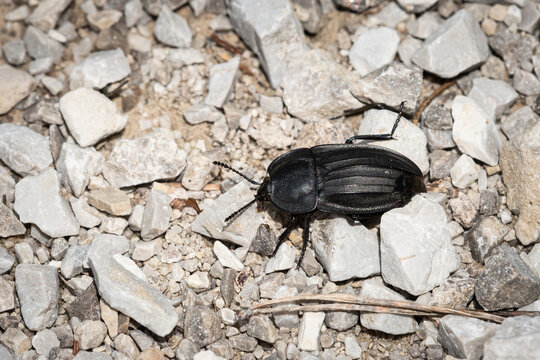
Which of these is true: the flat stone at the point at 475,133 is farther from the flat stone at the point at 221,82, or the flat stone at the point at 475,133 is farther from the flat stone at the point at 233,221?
the flat stone at the point at 221,82

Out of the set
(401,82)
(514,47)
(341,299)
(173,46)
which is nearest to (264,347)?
(341,299)

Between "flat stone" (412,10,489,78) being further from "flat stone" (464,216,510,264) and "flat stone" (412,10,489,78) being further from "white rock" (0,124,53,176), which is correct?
"white rock" (0,124,53,176)

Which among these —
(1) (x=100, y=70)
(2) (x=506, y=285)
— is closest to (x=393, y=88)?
(2) (x=506, y=285)

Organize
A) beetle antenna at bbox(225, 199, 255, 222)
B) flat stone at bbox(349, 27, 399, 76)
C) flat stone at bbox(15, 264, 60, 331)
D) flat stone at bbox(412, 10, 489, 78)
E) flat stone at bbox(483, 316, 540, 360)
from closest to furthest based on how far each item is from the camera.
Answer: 1. flat stone at bbox(483, 316, 540, 360)
2. flat stone at bbox(15, 264, 60, 331)
3. beetle antenna at bbox(225, 199, 255, 222)
4. flat stone at bbox(412, 10, 489, 78)
5. flat stone at bbox(349, 27, 399, 76)

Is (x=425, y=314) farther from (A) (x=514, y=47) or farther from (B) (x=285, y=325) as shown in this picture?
(A) (x=514, y=47)

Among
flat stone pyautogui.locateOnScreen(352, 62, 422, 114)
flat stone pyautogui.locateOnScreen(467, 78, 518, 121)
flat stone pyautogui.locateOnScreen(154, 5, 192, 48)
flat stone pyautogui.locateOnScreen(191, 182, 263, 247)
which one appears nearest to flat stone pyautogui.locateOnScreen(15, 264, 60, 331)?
flat stone pyautogui.locateOnScreen(191, 182, 263, 247)

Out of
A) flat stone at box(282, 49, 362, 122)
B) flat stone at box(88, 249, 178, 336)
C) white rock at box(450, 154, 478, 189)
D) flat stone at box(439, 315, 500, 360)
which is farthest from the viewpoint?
flat stone at box(282, 49, 362, 122)

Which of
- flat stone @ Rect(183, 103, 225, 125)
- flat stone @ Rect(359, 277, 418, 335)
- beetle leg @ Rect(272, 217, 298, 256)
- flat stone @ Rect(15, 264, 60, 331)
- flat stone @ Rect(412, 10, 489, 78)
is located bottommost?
flat stone @ Rect(15, 264, 60, 331)
